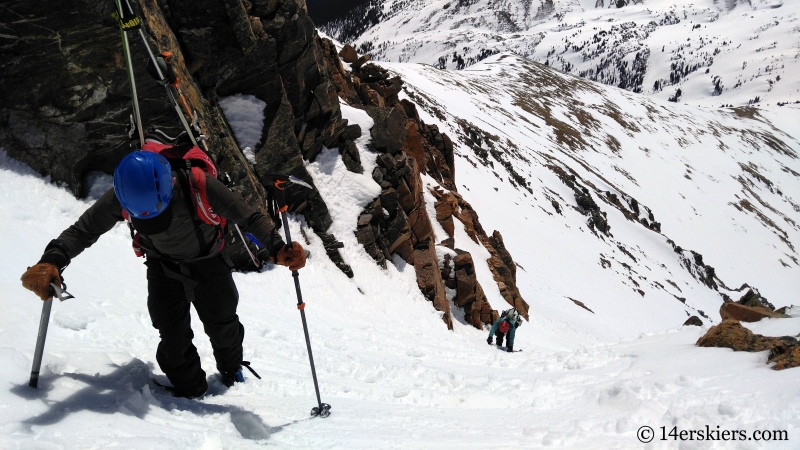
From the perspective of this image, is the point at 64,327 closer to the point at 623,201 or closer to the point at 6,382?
the point at 6,382

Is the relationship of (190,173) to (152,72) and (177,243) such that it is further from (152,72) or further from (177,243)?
(152,72)

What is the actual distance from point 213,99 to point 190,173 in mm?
9142

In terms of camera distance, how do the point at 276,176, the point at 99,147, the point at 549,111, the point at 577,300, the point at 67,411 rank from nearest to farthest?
1. the point at 67,411
2. the point at 276,176
3. the point at 99,147
4. the point at 577,300
5. the point at 549,111

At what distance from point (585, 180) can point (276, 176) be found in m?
60.4

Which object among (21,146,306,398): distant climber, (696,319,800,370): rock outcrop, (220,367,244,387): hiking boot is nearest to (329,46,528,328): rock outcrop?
(696,319,800,370): rock outcrop

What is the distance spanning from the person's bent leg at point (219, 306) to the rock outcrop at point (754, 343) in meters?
5.99

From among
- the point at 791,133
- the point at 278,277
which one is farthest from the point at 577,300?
the point at 791,133

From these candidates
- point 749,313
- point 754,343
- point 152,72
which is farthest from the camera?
point 749,313

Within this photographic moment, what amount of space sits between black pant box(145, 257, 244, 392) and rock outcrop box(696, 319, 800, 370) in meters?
6.07

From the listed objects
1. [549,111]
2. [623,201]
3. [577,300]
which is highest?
[549,111]

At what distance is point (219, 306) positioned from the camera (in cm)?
428

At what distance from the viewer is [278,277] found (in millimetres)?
10586

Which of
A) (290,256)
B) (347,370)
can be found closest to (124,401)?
(290,256)

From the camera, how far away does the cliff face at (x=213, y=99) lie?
26.8ft
